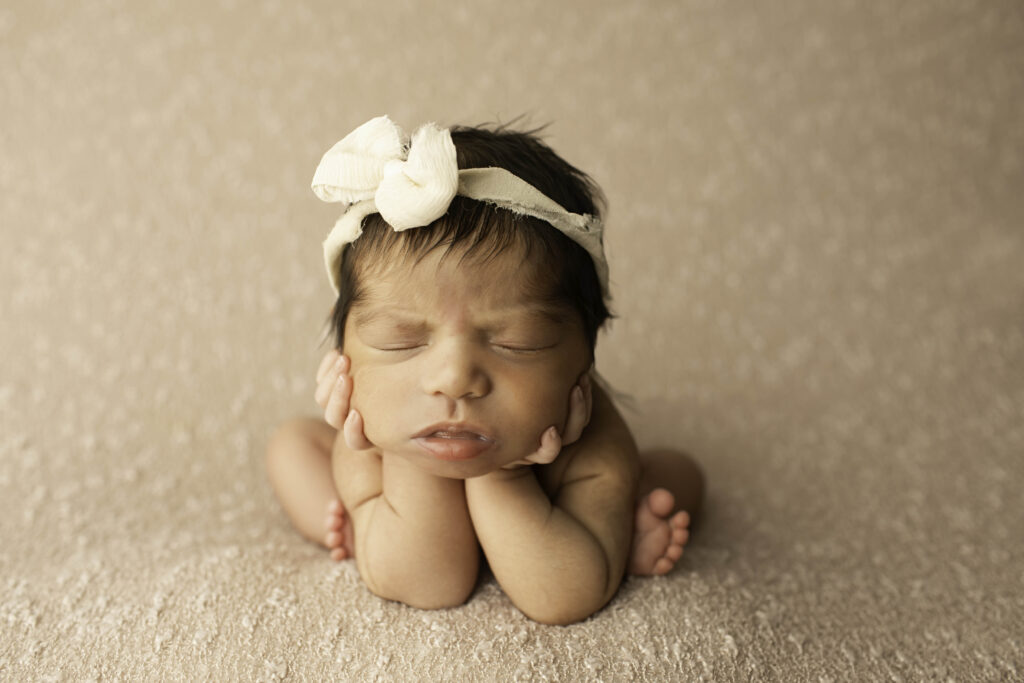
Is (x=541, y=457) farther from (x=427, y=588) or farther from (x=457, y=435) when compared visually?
(x=427, y=588)

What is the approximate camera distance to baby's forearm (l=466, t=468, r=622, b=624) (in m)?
1.12

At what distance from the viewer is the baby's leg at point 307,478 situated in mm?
1363

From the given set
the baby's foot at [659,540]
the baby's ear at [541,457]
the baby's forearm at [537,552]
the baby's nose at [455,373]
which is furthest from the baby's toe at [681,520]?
the baby's nose at [455,373]

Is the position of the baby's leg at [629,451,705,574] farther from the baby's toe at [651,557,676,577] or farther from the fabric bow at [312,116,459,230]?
the fabric bow at [312,116,459,230]

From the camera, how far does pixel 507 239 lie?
1.06 meters

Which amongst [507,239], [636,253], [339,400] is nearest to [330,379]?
[339,400]

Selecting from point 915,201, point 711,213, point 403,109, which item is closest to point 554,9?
point 403,109

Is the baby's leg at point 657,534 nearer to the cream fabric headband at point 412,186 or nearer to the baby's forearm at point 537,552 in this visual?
the baby's forearm at point 537,552

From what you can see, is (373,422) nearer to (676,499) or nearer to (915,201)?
(676,499)

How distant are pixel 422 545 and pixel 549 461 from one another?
6.8 inches

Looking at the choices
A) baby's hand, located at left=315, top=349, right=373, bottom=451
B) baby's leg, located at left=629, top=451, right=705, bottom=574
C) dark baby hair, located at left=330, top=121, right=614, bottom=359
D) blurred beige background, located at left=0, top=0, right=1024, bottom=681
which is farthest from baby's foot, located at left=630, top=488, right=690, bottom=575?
baby's hand, located at left=315, top=349, right=373, bottom=451

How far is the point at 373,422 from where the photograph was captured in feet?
3.56

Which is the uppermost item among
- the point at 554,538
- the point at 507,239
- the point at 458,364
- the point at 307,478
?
the point at 507,239

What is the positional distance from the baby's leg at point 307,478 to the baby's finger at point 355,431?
0.19 meters
